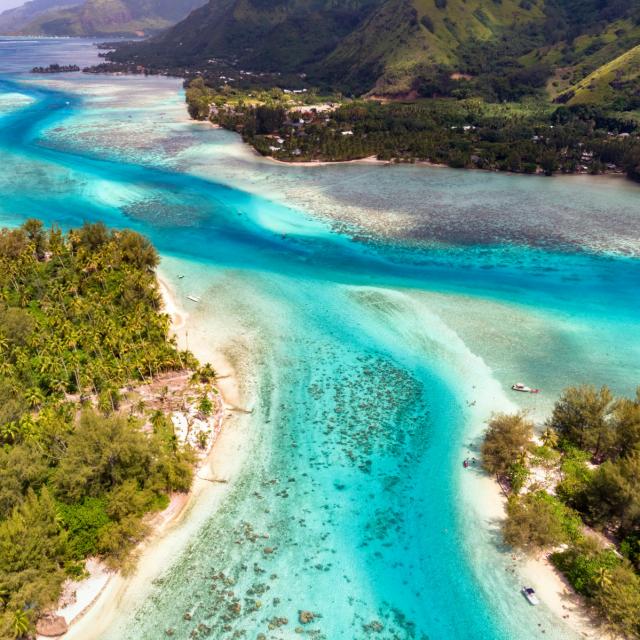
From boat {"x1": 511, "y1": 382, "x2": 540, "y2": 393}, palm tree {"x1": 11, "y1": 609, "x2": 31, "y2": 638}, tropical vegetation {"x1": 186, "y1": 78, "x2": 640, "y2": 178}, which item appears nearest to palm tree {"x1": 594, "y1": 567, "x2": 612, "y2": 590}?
boat {"x1": 511, "y1": 382, "x2": 540, "y2": 393}

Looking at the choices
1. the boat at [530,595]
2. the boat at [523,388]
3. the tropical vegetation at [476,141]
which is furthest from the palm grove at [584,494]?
the tropical vegetation at [476,141]

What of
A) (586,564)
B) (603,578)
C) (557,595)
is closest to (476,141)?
(586,564)

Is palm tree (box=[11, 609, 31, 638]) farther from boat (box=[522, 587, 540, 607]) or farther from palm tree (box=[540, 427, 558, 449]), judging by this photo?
palm tree (box=[540, 427, 558, 449])

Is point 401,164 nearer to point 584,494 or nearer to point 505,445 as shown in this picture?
point 505,445

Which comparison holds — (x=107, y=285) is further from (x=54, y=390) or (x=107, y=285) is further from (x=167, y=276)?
(x=54, y=390)

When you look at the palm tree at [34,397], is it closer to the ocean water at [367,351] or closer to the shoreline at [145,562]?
the shoreline at [145,562]
